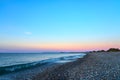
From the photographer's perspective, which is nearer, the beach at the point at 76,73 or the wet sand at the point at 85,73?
the wet sand at the point at 85,73

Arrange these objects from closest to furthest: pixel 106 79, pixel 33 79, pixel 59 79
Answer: pixel 106 79
pixel 59 79
pixel 33 79

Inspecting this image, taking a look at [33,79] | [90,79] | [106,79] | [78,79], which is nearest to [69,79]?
[78,79]

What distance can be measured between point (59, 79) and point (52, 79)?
2.15ft

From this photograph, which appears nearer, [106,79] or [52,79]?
[106,79]

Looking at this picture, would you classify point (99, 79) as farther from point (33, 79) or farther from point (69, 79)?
point (33, 79)

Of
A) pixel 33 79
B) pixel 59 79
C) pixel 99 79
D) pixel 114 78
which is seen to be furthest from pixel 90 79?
pixel 33 79

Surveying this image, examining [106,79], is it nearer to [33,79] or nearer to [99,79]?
[99,79]

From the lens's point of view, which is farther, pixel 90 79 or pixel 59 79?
pixel 59 79

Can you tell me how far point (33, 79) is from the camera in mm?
15750

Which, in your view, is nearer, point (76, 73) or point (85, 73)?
point (85, 73)

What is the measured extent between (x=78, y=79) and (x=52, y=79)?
248 centimetres

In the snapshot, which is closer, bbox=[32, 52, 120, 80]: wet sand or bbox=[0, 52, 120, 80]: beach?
bbox=[32, 52, 120, 80]: wet sand

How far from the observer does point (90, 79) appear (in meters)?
12.3

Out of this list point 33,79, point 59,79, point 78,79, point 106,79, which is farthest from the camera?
point 33,79
